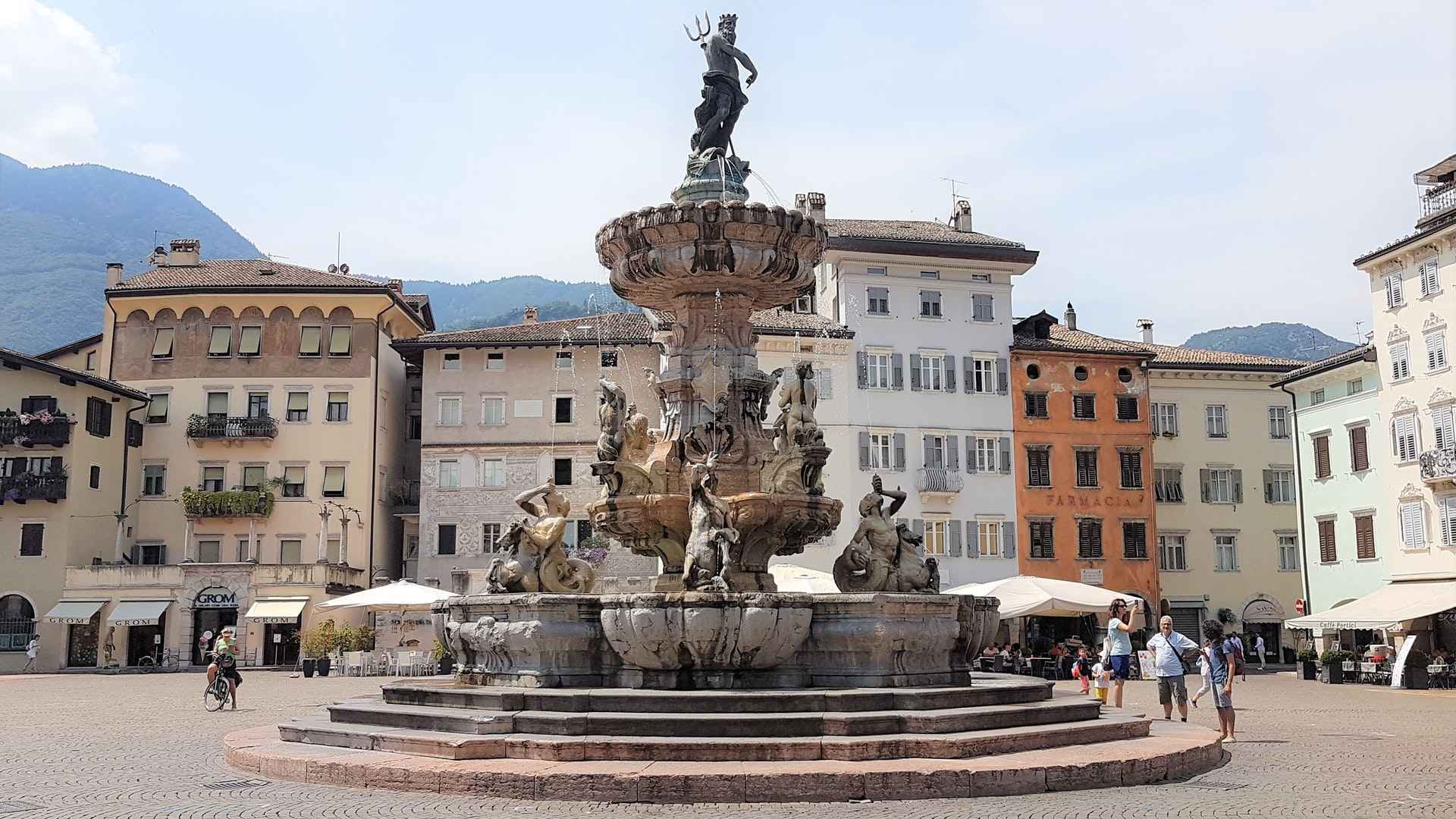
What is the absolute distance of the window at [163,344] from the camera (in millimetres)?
54062

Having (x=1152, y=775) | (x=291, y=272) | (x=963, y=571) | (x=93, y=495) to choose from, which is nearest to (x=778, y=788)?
(x=1152, y=775)

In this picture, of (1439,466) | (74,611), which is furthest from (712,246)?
(74,611)

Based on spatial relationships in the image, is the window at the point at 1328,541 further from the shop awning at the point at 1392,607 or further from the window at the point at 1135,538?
the window at the point at 1135,538

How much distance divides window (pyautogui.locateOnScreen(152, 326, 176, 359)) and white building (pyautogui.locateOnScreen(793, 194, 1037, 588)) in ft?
86.1

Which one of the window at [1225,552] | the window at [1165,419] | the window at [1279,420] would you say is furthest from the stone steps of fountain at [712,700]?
the window at [1279,420]

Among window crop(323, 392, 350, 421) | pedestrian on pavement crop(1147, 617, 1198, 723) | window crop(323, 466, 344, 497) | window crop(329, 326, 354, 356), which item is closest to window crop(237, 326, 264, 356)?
window crop(329, 326, 354, 356)

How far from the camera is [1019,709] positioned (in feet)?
42.2

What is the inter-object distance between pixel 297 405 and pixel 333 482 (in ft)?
11.3

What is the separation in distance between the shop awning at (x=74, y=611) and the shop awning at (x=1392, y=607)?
131 feet

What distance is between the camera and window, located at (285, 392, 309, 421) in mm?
53250

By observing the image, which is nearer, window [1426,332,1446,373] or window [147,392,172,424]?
window [1426,332,1446,373]

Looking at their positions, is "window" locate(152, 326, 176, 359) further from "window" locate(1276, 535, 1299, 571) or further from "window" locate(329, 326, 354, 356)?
"window" locate(1276, 535, 1299, 571)

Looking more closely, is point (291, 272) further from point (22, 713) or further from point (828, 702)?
point (828, 702)

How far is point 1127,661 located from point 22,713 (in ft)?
58.2
